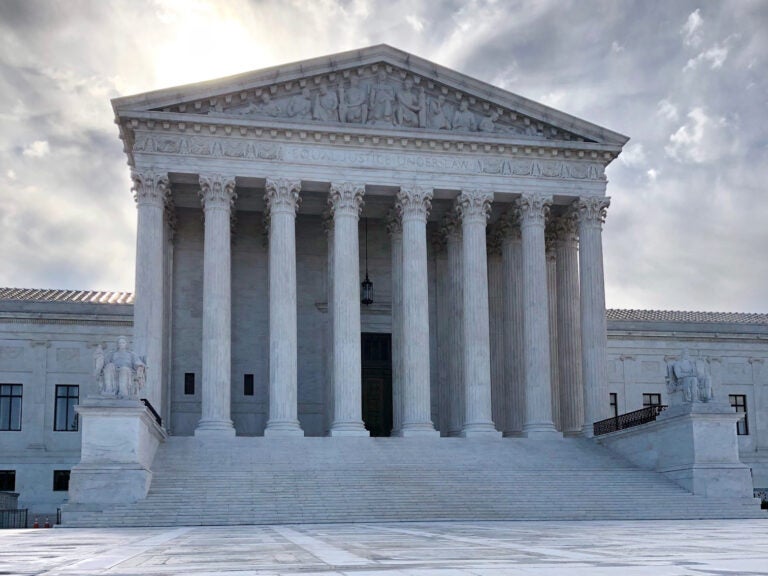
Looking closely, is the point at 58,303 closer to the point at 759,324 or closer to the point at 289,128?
the point at 289,128

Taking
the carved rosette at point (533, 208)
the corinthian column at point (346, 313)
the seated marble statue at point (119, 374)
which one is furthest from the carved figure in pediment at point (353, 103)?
the seated marble statue at point (119, 374)

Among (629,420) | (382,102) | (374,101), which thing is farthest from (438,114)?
(629,420)

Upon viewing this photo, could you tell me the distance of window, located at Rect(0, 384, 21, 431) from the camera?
2135 inches

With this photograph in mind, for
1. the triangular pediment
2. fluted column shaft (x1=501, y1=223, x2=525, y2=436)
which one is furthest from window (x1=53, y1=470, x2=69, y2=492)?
fluted column shaft (x1=501, y1=223, x2=525, y2=436)

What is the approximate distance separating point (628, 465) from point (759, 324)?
88.7 feet

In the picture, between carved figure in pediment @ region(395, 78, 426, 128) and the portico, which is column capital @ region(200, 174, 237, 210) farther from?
carved figure in pediment @ region(395, 78, 426, 128)

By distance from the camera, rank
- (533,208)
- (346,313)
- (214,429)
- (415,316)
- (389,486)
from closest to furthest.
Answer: (389,486)
(214,429)
(346,313)
(415,316)
(533,208)

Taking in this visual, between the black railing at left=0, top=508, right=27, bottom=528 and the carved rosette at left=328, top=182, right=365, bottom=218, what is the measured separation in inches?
768

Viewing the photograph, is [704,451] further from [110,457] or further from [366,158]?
[110,457]

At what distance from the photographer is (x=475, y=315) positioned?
49.6 meters

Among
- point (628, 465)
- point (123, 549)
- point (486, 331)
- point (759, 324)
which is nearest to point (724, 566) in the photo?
point (123, 549)

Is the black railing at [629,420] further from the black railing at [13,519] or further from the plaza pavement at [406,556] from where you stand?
the black railing at [13,519]

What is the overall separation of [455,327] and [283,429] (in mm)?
11879

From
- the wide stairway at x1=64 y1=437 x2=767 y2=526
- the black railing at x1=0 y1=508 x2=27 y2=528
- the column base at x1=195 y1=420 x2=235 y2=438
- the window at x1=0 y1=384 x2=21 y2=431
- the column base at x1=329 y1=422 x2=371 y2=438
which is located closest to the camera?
the wide stairway at x1=64 y1=437 x2=767 y2=526
